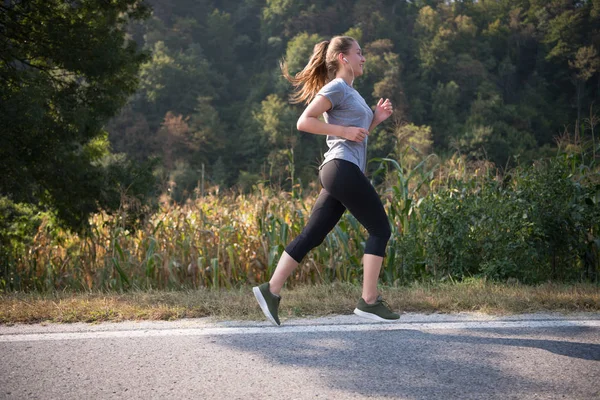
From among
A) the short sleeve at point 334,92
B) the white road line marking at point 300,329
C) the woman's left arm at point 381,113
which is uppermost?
the short sleeve at point 334,92

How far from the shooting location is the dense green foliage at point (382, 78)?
5400 cm

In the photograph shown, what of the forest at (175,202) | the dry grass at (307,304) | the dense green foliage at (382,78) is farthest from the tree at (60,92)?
the dense green foliage at (382,78)

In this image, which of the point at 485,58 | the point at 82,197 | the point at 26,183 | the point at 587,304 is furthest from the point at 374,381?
the point at 485,58

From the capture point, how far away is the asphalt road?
2.71m

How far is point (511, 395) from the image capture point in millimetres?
2588

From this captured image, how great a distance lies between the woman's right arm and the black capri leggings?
0.18 m

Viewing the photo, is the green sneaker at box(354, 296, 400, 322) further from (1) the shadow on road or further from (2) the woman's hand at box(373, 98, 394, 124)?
(2) the woman's hand at box(373, 98, 394, 124)

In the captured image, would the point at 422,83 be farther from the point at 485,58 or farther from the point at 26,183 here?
the point at 26,183

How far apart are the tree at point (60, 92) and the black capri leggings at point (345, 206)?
197 inches

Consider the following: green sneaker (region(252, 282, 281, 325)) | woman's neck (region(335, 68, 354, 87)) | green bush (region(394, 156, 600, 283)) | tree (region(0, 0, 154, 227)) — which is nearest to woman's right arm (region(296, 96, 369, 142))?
woman's neck (region(335, 68, 354, 87))

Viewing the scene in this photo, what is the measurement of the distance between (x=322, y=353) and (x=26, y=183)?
6350 mm

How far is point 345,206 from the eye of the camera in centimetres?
379

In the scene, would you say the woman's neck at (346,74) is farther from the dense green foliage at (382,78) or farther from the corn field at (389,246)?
the dense green foliage at (382,78)

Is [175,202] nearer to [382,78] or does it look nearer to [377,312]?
[377,312]
